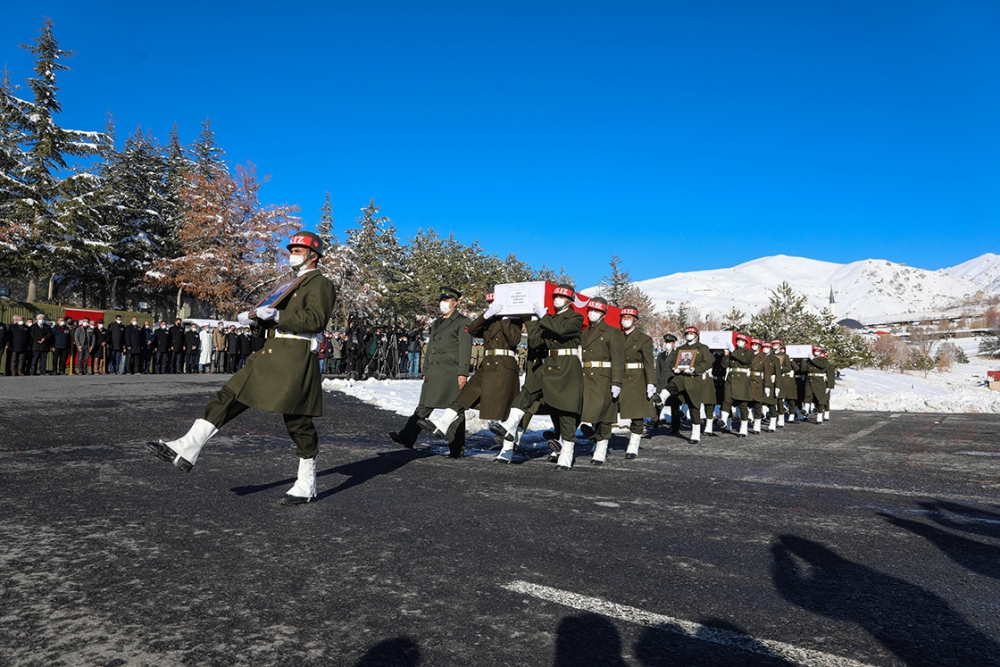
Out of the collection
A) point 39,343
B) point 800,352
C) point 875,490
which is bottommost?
point 875,490

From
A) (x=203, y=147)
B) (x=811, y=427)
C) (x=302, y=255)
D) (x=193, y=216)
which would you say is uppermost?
(x=203, y=147)

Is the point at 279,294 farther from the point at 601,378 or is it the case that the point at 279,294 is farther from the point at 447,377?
the point at 601,378

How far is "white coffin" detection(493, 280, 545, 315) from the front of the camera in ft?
29.7

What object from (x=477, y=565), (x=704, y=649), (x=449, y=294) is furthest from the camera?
(x=449, y=294)

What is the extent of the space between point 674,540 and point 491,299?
5.38 metres

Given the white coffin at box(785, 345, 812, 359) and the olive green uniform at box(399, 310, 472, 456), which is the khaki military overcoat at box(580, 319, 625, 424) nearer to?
the olive green uniform at box(399, 310, 472, 456)

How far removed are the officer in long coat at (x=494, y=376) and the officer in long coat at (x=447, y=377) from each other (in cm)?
10

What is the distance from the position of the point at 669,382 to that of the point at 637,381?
3.61 metres

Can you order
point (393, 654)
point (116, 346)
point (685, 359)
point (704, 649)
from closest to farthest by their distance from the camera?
point (393, 654) → point (704, 649) → point (685, 359) → point (116, 346)

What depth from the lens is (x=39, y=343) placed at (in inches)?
798

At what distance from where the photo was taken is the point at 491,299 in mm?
9383

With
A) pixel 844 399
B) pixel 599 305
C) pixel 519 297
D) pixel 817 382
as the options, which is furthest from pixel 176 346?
pixel 844 399

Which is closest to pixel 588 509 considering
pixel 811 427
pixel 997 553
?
pixel 997 553

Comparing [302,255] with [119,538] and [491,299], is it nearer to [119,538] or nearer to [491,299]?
[119,538]
